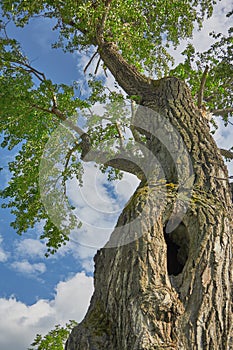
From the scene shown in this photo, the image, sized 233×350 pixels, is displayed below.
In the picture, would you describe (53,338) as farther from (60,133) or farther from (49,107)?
(49,107)

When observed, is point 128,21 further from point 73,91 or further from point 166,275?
point 166,275

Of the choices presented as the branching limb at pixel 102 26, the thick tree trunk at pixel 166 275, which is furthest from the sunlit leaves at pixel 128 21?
the thick tree trunk at pixel 166 275

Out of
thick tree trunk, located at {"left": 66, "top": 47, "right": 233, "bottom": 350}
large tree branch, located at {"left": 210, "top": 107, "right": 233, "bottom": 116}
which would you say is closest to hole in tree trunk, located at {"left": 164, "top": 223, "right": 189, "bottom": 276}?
thick tree trunk, located at {"left": 66, "top": 47, "right": 233, "bottom": 350}

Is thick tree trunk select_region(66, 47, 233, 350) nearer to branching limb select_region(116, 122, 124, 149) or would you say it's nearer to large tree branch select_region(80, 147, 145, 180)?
large tree branch select_region(80, 147, 145, 180)

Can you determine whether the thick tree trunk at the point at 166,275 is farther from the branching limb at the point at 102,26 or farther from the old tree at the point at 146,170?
A: the branching limb at the point at 102,26

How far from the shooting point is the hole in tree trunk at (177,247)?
5.16 metres

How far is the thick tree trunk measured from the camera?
13.1 feet

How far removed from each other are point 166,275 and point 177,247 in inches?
Answer: 37.3

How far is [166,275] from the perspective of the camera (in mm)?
4410

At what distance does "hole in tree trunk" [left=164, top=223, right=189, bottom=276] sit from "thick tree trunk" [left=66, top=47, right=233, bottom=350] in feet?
0.04

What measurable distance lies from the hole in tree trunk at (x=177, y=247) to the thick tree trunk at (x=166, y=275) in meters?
0.01

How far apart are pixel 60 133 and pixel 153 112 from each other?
371cm

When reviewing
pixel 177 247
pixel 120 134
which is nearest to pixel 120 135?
Result: pixel 120 134

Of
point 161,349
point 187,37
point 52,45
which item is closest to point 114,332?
point 161,349
